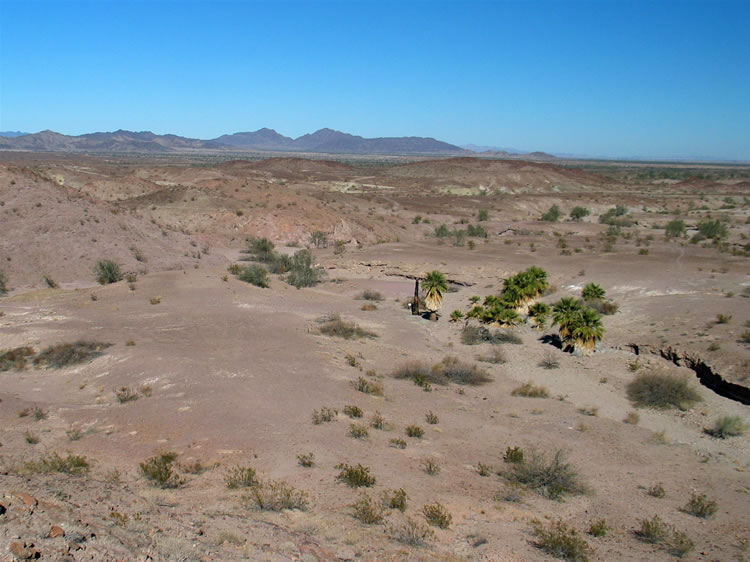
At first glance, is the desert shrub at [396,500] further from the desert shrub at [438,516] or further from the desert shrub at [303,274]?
the desert shrub at [303,274]

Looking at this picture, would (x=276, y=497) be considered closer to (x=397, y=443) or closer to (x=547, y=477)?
(x=397, y=443)

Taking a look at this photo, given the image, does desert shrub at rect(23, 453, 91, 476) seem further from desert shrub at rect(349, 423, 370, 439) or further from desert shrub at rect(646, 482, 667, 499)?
desert shrub at rect(646, 482, 667, 499)

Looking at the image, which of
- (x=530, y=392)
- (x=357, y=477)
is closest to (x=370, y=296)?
(x=530, y=392)

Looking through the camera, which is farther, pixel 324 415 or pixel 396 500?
pixel 324 415

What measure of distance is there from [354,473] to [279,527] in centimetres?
188

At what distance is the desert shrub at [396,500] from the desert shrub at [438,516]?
31cm

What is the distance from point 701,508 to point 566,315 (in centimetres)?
1097

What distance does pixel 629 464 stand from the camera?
10688mm

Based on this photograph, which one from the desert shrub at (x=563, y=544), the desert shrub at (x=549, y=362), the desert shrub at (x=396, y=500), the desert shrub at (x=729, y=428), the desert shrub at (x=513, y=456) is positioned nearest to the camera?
the desert shrub at (x=563, y=544)

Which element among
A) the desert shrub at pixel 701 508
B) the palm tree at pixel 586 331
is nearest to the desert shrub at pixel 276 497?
the desert shrub at pixel 701 508

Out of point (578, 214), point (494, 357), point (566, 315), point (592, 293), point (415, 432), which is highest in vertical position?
point (578, 214)

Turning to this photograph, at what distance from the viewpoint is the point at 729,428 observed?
12641mm

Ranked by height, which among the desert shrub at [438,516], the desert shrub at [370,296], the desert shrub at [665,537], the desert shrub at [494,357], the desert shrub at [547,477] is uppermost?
the desert shrub at [438,516]

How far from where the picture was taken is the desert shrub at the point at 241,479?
8547 mm
